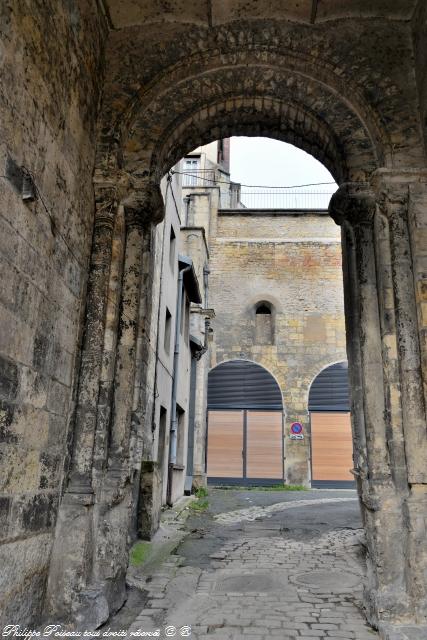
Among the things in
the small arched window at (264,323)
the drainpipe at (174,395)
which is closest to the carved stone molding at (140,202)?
the drainpipe at (174,395)

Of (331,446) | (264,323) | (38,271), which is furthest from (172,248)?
(331,446)

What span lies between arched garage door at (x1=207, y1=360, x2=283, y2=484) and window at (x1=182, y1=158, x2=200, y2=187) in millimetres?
7535

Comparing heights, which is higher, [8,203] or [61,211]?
[61,211]

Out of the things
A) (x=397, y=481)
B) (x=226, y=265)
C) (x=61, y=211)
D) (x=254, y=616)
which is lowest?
(x=254, y=616)

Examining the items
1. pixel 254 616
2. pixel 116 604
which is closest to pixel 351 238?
pixel 254 616

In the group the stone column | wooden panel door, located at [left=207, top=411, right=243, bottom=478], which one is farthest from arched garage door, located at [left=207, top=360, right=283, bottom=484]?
the stone column

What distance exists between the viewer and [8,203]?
2.90 m

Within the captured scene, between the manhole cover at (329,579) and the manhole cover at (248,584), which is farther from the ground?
the manhole cover at (329,579)

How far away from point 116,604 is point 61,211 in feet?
9.04

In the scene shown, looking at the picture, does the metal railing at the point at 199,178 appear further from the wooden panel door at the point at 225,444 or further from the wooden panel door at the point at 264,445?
the wooden panel door at the point at 264,445

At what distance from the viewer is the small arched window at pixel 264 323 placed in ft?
60.9

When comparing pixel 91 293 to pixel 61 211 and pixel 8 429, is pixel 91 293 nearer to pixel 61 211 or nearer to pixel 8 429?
pixel 61 211

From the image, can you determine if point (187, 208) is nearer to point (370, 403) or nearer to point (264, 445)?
point (264, 445)

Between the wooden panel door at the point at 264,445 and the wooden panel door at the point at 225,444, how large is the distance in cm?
29
